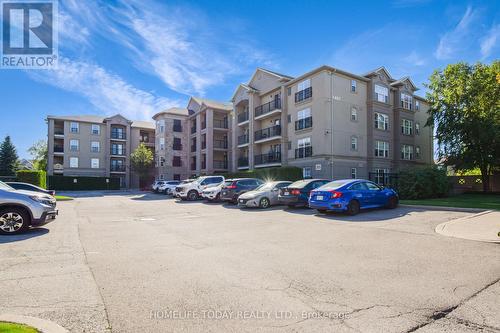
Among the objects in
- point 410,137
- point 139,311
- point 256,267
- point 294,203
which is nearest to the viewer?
point 139,311

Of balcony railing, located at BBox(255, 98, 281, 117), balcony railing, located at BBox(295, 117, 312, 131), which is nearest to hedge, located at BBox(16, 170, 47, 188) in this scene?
balcony railing, located at BBox(255, 98, 281, 117)

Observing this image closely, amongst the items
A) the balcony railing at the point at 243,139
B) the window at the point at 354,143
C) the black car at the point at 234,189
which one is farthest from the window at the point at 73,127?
the window at the point at 354,143

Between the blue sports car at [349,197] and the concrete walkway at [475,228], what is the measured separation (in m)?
3.50

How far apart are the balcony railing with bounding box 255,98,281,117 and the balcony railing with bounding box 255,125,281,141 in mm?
1998

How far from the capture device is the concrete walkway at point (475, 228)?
814 centimetres

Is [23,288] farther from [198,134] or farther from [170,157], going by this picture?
[170,157]

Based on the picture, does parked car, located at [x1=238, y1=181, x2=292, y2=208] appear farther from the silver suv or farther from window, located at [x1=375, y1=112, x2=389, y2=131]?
window, located at [x1=375, y1=112, x2=389, y2=131]

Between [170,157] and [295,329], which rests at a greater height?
[170,157]

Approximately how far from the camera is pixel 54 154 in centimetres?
5000

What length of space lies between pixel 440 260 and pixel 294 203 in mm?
9632

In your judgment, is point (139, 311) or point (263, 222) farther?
point (263, 222)

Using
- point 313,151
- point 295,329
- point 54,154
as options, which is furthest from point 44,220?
point 54,154

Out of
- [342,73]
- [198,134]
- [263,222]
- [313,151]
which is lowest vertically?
[263,222]

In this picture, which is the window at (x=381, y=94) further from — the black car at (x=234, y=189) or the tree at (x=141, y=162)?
the tree at (x=141, y=162)
